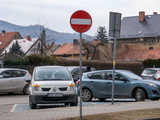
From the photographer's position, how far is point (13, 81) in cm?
2358

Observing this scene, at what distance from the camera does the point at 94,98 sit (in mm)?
20234

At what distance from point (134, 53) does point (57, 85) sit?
228 ft

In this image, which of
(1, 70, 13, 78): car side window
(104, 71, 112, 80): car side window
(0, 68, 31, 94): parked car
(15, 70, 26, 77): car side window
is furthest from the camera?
(15, 70, 26, 77): car side window

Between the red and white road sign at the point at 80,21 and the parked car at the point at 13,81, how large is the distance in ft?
43.8

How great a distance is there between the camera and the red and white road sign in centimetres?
1074

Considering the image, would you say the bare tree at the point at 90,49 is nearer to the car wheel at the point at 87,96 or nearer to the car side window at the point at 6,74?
the car side window at the point at 6,74

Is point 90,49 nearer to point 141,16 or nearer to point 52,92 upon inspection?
point 141,16

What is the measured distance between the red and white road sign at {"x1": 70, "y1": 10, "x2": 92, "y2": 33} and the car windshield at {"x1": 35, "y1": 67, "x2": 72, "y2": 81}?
5.42m

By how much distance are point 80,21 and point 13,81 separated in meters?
13.5

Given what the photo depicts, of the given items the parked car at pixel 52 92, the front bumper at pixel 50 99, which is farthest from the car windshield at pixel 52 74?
the front bumper at pixel 50 99

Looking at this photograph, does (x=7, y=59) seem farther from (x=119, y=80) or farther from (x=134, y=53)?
(x=134, y=53)

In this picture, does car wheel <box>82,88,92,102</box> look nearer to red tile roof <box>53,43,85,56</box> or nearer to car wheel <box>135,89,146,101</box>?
car wheel <box>135,89,146,101</box>

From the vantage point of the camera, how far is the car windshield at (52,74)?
1591 centimetres

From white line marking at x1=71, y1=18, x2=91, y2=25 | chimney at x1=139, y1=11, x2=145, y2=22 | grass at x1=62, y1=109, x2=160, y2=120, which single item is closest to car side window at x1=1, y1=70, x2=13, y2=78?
grass at x1=62, y1=109, x2=160, y2=120
